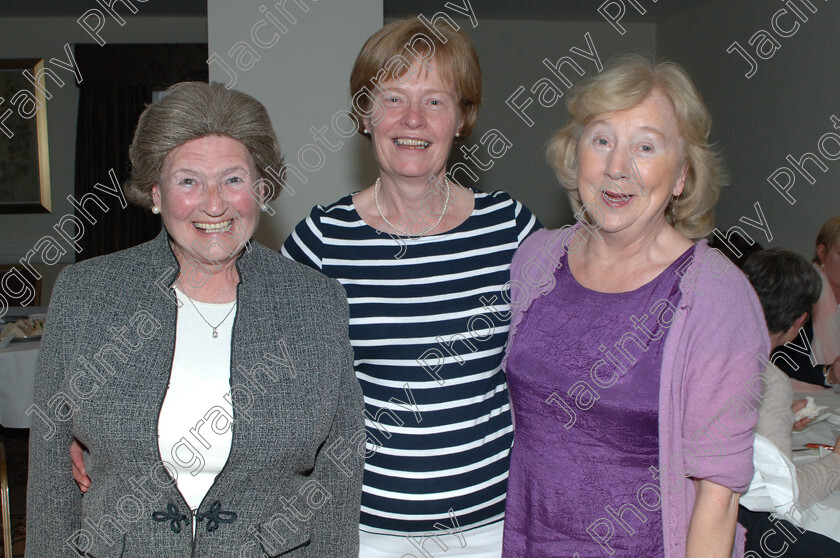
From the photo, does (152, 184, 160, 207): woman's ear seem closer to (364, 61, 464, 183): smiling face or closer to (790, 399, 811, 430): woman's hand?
(364, 61, 464, 183): smiling face

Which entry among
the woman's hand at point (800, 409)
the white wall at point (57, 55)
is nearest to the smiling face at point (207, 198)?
the woman's hand at point (800, 409)

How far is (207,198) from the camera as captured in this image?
1.41 meters

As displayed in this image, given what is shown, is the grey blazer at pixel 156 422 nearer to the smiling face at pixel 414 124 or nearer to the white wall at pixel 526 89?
the smiling face at pixel 414 124

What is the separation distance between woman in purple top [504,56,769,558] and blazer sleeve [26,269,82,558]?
0.92 metres

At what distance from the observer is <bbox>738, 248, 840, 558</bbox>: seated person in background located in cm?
194

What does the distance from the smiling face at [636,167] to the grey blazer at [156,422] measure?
0.62 metres

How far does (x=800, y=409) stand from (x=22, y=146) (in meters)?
7.75

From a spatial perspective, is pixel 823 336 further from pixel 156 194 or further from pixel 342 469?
pixel 156 194

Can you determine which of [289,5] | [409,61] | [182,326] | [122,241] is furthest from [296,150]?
[122,241]

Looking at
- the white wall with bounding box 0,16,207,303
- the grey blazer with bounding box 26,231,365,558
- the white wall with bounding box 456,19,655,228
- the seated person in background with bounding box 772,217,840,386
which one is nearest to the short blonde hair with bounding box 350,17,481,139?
the grey blazer with bounding box 26,231,365,558

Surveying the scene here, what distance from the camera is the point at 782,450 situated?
1.94 metres

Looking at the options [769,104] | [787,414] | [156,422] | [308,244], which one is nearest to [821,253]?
[787,414]

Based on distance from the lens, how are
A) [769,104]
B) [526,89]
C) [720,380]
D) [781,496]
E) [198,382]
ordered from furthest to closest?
[526,89] → [769,104] → [781,496] → [198,382] → [720,380]

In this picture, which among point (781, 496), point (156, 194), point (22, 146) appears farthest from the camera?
point (22, 146)
